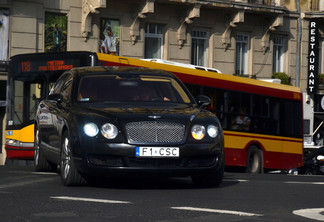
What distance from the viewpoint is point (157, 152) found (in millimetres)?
10898

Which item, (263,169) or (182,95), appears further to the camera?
(263,169)

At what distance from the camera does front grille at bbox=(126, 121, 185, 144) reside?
35.6ft

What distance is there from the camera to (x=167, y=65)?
21641 mm

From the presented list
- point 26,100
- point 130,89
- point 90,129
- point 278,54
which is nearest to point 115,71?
point 130,89

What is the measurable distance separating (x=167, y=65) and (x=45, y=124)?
332 inches

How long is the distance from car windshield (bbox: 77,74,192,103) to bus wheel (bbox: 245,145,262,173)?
11.8 metres

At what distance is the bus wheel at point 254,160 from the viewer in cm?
2436

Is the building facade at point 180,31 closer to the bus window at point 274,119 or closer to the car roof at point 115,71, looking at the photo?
the bus window at point 274,119

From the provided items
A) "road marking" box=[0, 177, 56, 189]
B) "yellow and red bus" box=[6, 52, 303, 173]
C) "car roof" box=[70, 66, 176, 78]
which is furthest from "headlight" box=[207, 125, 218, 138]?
"yellow and red bus" box=[6, 52, 303, 173]

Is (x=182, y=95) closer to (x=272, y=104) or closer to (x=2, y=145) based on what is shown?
(x=272, y=104)

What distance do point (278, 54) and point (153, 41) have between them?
7.56m

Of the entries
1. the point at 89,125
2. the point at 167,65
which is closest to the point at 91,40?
the point at 167,65

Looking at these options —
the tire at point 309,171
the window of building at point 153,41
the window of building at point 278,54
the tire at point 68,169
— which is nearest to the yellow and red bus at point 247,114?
the tire at point 309,171

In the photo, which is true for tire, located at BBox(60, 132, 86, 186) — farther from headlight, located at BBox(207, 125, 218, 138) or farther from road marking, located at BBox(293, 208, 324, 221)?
road marking, located at BBox(293, 208, 324, 221)
